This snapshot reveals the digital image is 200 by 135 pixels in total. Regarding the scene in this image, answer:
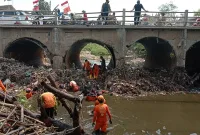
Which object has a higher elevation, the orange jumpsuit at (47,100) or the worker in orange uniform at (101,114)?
the orange jumpsuit at (47,100)

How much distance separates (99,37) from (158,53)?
23.2ft

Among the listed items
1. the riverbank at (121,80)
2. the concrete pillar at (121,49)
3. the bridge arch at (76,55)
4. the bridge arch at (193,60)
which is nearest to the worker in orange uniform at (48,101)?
the riverbank at (121,80)

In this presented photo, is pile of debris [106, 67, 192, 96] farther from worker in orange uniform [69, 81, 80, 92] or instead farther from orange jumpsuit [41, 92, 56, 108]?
orange jumpsuit [41, 92, 56, 108]

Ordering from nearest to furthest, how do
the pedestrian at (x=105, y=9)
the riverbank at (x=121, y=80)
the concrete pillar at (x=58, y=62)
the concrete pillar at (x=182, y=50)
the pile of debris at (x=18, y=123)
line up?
the pile of debris at (x=18, y=123) < the riverbank at (x=121, y=80) < the concrete pillar at (x=182, y=50) < the pedestrian at (x=105, y=9) < the concrete pillar at (x=58, y=62)

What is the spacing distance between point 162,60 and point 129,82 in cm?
698

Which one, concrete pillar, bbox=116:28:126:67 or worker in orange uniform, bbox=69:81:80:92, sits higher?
concrete pillar, bbox=116:28:126:67

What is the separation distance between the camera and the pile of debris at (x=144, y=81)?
16172 millimetres

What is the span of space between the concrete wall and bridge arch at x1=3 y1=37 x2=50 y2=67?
72 centimetres

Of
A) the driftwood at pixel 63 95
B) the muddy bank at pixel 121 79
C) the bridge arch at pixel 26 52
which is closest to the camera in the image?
the driftwood at pixel 63 95

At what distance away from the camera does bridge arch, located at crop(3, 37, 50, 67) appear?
21.1m

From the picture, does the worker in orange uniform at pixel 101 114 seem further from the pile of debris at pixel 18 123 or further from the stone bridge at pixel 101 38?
the stone bridge at pixel 101 38

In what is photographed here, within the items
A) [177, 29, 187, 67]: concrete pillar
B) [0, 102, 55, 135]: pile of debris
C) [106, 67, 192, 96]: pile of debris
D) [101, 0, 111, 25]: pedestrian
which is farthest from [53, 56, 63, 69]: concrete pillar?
[0, 102, 55, 135]: pile of debris

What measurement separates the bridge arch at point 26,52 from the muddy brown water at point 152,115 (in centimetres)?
885

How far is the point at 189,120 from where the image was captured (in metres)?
12.1
